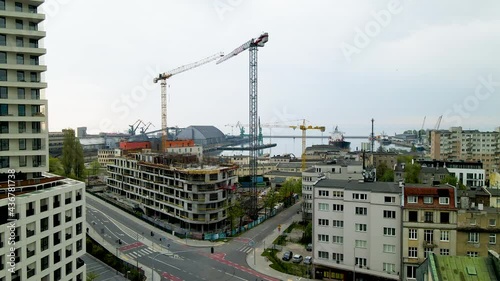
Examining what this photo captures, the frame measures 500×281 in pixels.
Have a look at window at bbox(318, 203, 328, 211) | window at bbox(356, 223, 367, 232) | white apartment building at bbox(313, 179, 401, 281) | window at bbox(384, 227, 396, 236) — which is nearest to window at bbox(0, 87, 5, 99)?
white apartment building at bbox(313, 179, 401, 281)

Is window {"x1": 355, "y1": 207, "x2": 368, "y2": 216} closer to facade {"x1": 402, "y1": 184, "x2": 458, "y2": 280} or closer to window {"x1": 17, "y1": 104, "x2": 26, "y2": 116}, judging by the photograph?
facade {"x1": 402, "y1": 184, "x2": 458, "y2": 280}

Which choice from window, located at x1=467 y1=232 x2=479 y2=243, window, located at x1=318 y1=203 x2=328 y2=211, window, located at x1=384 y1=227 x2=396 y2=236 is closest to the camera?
window, located at x1=467 y1=232 x2=479 y2=243

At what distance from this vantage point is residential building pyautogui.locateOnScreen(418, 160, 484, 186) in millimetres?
76062

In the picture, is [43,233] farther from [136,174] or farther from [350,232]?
[136,174]

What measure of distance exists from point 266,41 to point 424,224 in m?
59.5

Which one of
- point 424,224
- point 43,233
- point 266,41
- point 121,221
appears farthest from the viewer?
point 266,41

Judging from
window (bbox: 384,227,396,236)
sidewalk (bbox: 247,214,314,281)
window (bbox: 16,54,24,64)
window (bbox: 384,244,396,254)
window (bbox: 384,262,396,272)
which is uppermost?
window (bbox: 16,54,24,64)

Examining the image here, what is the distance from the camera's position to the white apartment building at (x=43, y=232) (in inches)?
959

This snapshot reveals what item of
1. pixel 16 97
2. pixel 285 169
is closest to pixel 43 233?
pixel 16 97

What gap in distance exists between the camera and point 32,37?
33031mm

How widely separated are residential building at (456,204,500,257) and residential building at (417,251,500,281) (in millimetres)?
17538

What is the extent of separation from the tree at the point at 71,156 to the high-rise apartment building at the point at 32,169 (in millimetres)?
53579

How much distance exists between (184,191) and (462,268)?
45783 mm

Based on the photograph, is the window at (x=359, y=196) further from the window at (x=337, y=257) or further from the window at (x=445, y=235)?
the window at (x=445, y=235)
